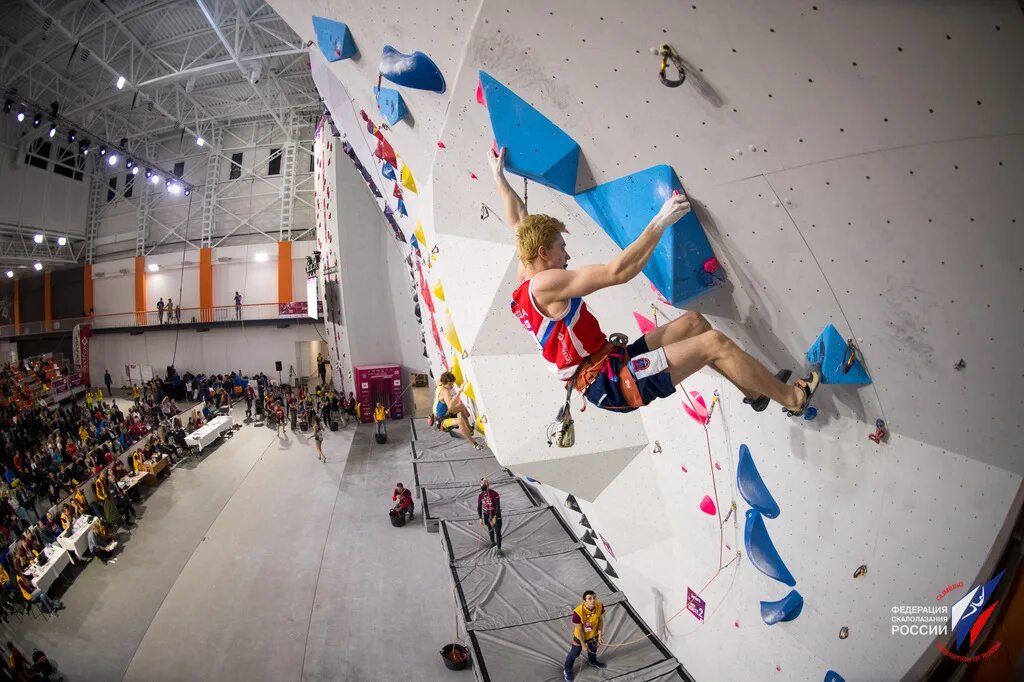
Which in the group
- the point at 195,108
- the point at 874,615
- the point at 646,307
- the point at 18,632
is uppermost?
the point at 195,108

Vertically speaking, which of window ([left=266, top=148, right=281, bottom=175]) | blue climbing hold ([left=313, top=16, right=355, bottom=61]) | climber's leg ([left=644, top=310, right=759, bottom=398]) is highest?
window ([left=266, top=148, right=281, bottom=175])

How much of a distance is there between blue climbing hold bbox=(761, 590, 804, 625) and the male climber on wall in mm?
1147

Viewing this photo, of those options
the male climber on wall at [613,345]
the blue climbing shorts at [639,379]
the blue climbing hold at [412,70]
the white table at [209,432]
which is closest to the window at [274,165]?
the white table at [209,432]

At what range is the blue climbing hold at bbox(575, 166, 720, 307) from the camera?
6.53ft

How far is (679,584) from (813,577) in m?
1.55

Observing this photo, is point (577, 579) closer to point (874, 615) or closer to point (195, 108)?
point (874, 615)

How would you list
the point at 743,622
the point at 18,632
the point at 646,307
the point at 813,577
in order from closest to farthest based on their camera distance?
the point at 813,577, the point at 646,307, the point at 743,622, the point at 18,632

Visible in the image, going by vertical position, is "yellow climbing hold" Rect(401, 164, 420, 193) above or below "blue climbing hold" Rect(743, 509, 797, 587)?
above

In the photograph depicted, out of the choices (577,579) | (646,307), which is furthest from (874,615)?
(577,579)

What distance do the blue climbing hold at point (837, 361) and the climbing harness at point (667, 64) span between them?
104 centimetres

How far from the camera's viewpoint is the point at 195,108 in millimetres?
17484

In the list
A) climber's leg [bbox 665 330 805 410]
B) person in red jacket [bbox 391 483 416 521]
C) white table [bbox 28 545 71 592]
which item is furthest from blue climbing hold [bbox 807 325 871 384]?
white table [bbox 28 545 71 592]

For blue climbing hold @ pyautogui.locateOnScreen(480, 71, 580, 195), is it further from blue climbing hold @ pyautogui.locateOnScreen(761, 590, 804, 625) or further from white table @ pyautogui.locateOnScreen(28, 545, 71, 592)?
white table @ pyautogui.locateOnScreen(28, 545, 71, 592)

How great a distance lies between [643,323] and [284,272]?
18397 mm
